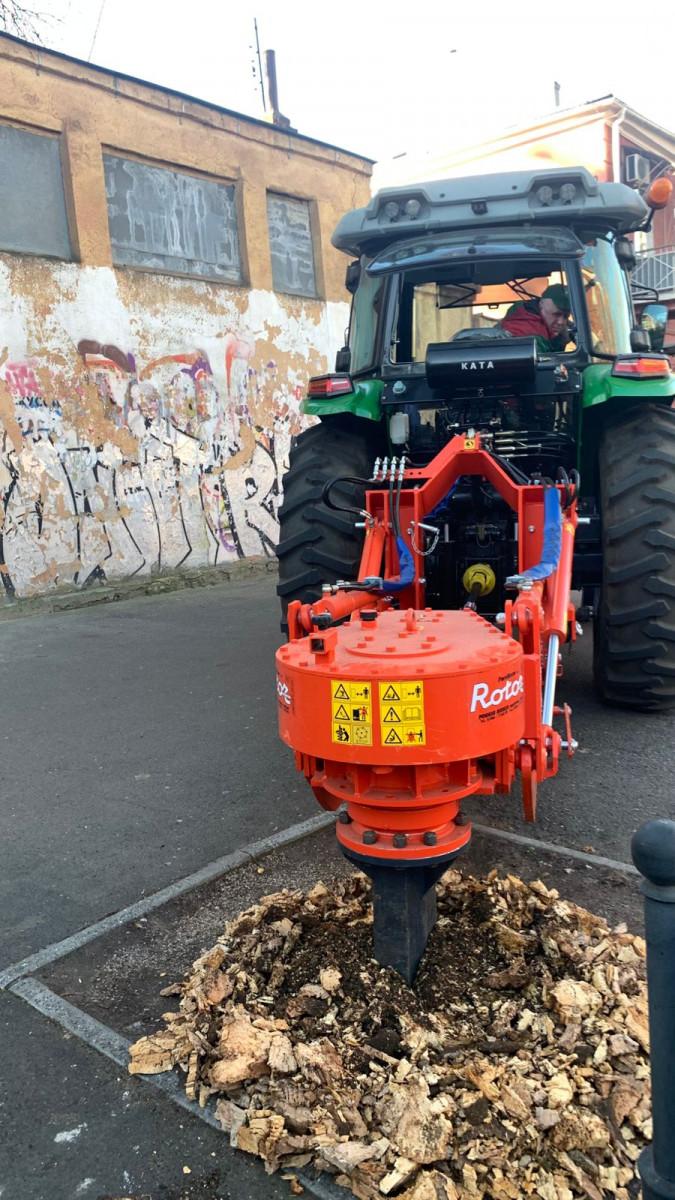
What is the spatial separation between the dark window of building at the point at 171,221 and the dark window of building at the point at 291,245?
73 cm

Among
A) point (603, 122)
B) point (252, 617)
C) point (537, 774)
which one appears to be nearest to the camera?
point (537, 774)

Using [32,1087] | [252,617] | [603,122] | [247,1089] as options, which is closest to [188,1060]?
[247,1089]

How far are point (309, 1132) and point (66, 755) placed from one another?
11.2 feet

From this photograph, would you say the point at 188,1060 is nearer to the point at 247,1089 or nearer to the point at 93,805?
Result: the point at 247,1089

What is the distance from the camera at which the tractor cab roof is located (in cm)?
498

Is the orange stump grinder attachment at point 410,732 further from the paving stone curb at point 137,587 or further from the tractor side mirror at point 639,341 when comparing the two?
the paving stone curb at point 137,587

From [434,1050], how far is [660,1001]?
93 centimetres

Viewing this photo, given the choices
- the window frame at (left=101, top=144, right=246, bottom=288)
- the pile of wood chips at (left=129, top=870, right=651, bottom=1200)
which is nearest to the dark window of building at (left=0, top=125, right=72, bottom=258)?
the window frame at (left=101, top=144, right=246, bottom=288)

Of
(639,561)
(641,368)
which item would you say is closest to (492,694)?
(639,561)

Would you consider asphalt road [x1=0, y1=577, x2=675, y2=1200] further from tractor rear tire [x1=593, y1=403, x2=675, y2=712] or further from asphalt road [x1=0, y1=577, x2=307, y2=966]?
tractor rear tire [x1=593, y1=403, x2=675, y2=712]

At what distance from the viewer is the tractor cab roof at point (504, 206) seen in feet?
16.4

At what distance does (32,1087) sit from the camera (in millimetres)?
2416

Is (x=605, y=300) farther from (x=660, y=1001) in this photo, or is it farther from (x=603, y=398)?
(x=660, y=1001)

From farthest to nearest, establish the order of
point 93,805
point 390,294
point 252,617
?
point 252,617 < point 390,294 < point 93,805
